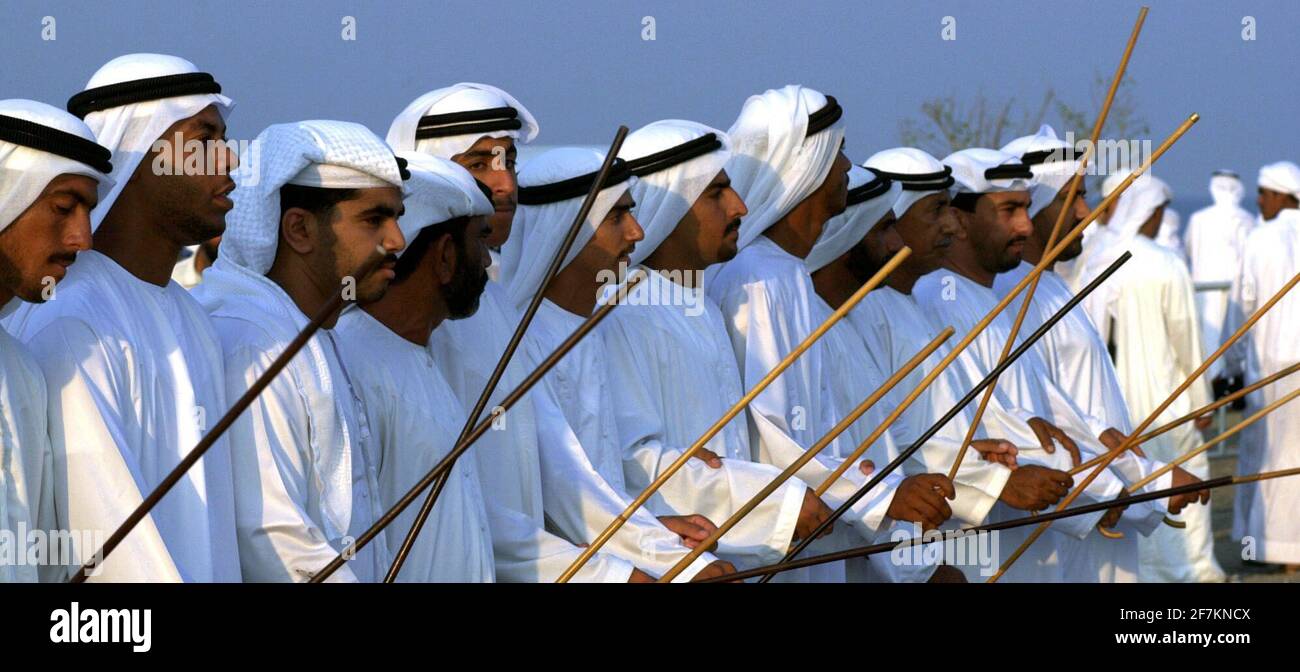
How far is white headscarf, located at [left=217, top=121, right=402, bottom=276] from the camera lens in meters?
3.93

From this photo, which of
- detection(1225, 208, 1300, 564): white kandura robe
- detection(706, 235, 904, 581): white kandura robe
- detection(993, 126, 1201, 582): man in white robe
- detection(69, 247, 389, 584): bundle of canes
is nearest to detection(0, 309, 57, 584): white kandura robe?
detection(69, 247, 389, 584): bundle of canes

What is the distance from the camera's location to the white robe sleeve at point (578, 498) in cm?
448

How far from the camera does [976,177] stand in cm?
725

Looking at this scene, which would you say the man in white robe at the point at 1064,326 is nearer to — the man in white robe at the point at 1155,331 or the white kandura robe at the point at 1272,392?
the man in white robe at the point at 1155,331

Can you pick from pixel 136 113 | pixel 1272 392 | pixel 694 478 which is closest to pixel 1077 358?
pixel 694 478

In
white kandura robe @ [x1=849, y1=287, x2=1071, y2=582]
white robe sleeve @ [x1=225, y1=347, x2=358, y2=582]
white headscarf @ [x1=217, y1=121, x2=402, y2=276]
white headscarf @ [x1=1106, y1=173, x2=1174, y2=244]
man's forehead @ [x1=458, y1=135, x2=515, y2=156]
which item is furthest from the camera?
white headscarf @ [x1=1106, y1=173, x2=1174, y2=244]

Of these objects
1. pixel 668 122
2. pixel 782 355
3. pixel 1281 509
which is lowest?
pixel 1281 509

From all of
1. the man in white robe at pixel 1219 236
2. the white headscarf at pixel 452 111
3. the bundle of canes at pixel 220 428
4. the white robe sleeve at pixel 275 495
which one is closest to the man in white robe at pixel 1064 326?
the white headscarf at pixel 452 111

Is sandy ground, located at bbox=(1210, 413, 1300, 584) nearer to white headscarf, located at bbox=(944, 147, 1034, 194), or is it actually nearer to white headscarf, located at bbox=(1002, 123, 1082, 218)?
white headscarf, located at bbox=(1002, 123, 1082, 218)
